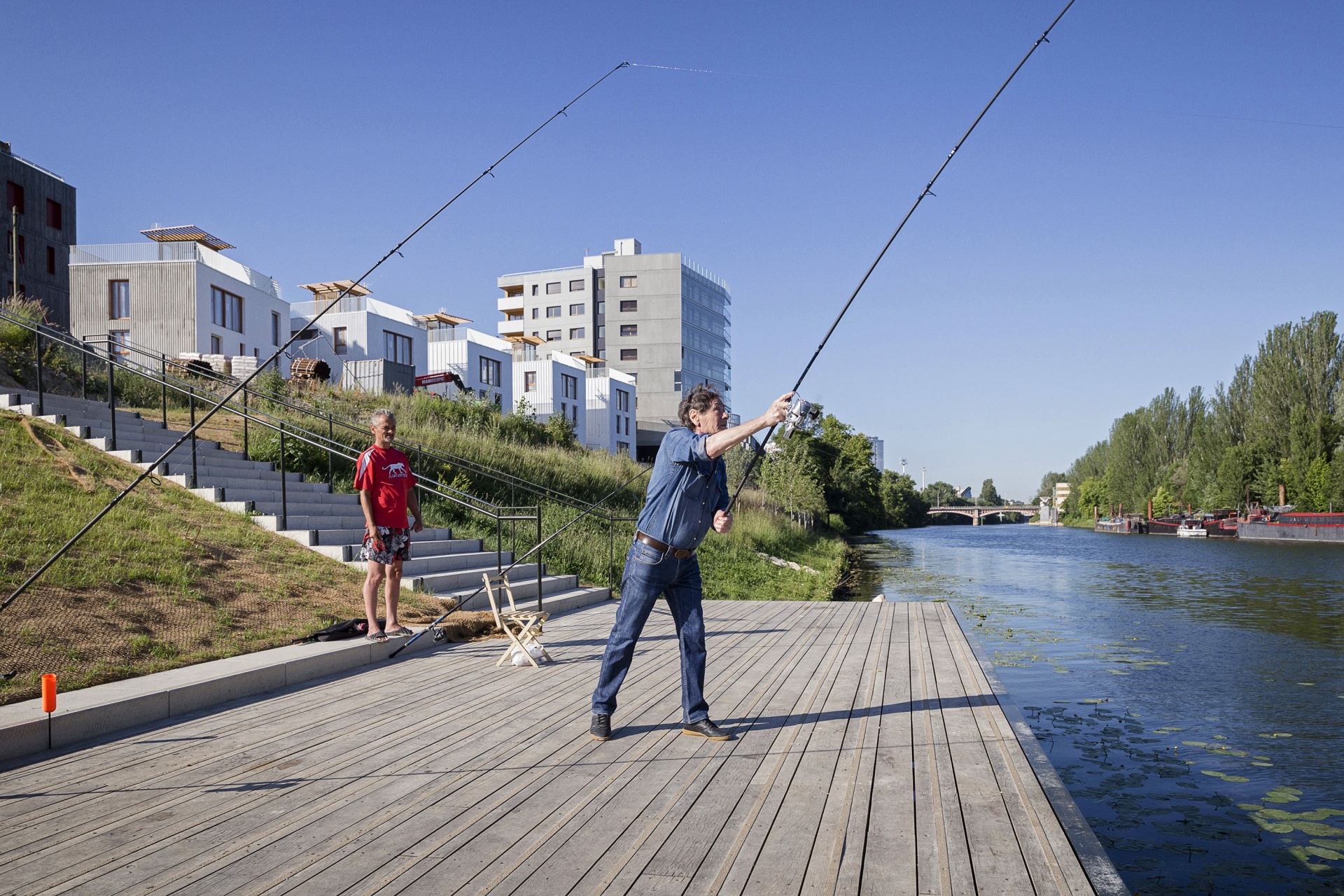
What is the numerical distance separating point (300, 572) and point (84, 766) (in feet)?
14.9

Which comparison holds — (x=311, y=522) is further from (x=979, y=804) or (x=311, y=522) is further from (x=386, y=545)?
(x=979, y=804)

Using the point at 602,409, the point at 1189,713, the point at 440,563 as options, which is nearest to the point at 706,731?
the point at 1189,713

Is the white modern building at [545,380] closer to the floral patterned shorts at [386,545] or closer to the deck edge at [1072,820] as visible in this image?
the floral patterned shorts at [386,545]

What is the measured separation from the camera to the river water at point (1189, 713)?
15.8ft

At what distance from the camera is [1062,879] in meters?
2.97

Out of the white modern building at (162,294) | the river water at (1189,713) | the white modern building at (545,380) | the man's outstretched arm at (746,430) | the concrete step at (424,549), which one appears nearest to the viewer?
the man's outstretched arm at (746,430)

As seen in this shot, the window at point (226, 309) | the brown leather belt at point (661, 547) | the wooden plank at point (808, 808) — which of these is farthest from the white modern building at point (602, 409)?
the brown leather belt at point (661, 547)

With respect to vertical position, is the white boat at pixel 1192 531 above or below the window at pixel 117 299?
below

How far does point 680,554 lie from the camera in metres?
4.73

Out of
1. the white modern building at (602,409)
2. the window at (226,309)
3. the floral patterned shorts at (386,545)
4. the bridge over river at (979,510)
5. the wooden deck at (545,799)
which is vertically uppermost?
the window at (226,309)

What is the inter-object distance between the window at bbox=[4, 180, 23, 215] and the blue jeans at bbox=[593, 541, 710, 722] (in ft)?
128

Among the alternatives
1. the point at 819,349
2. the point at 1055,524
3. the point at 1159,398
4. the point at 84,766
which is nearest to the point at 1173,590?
the point at 819,349

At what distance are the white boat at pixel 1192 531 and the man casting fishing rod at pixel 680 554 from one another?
62.3 meters

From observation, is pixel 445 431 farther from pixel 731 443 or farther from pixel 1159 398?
pixel 1159 398
